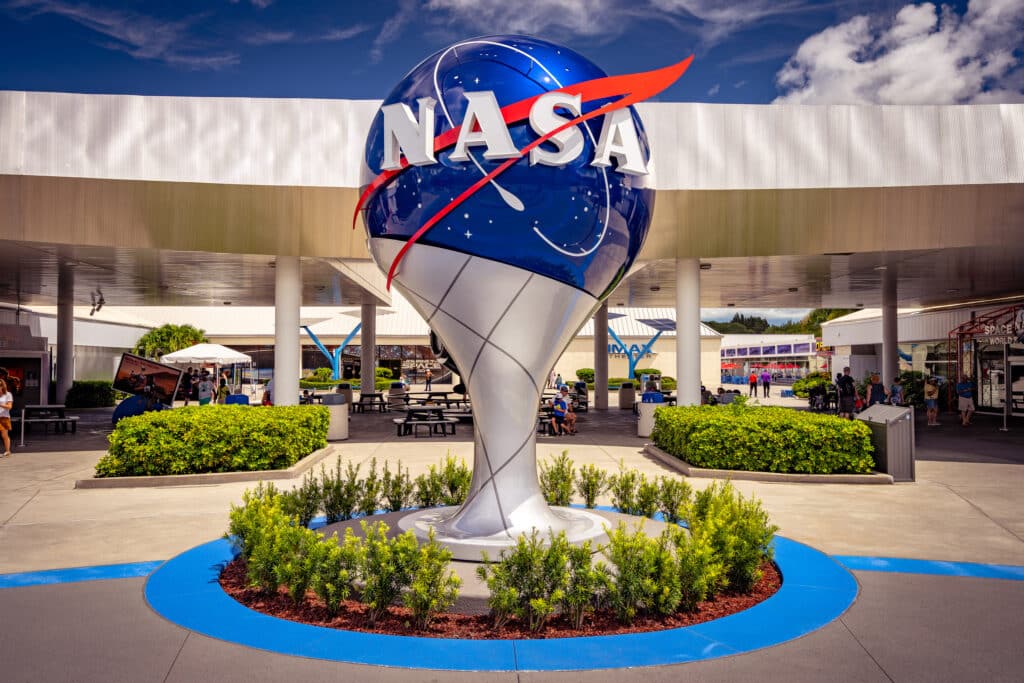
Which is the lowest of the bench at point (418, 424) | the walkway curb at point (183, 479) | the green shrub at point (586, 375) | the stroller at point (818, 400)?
the walkway curb at point (183, 479)

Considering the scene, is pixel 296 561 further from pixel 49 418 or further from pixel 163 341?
pixel 163 341

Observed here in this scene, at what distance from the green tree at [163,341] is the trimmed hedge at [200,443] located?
31.8 metres

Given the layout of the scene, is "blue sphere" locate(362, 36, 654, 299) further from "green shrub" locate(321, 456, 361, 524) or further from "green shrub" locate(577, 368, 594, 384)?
"green shrub" locate(577, 368, 594, 384)

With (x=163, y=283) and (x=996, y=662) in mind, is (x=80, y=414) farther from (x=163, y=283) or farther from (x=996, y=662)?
(x=996, y=662)

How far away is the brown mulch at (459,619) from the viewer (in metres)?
5.68

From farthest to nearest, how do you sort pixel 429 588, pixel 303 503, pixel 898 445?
pixel 898 445 < pixel 303 503 < pixel 429 588

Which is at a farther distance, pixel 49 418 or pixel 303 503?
pixel 49 418

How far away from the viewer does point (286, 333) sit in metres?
18.0

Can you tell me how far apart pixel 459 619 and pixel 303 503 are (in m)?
3.09

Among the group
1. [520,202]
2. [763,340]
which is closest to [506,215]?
[520,202]

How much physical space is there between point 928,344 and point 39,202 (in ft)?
114

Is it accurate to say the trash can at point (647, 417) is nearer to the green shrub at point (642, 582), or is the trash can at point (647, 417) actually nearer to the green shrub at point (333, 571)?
the green shrub at point (642, 582)

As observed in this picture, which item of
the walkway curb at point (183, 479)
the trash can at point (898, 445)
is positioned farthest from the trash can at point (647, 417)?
the walkway curb at point (183, 479)

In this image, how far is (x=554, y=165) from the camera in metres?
6.81
